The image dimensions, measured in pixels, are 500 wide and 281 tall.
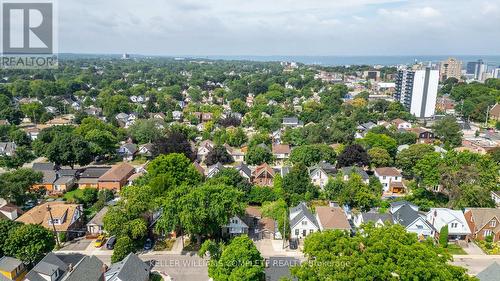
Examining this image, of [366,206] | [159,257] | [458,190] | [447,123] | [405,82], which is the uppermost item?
[405,82]

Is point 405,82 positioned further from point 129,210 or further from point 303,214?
point 129,210

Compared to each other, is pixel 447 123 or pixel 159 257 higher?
pixel 447 123

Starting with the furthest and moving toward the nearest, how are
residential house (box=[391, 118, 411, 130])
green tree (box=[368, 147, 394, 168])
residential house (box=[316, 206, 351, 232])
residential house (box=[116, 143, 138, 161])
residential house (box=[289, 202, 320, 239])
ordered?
1. residential house (box=[391, 118, 411, 130])
2. residential house (box=[116, 143, 138, 161])
3. green tree (box=[368, 147, 394, 168])
4. residential house (box=[289, 202, 320, 239])
5. residential house (box=[316, 206, 351, 232])

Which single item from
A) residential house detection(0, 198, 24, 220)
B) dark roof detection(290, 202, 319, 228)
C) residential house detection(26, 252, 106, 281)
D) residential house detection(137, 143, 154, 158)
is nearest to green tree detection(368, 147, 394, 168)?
dark roof detection(290, 202, 319, 228)

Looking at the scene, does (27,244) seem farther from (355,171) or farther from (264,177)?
(355,171)

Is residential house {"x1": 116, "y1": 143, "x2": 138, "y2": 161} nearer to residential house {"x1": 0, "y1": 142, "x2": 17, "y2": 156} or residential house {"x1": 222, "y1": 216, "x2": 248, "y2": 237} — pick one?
residential house {"x1": 0, "y1": 142, "x2": 17, "y2": 156}

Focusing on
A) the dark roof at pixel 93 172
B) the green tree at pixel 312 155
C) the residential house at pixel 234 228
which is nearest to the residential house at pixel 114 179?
the dark roof at pixel 93 172

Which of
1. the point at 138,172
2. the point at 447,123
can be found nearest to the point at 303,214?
the point at 138,172
